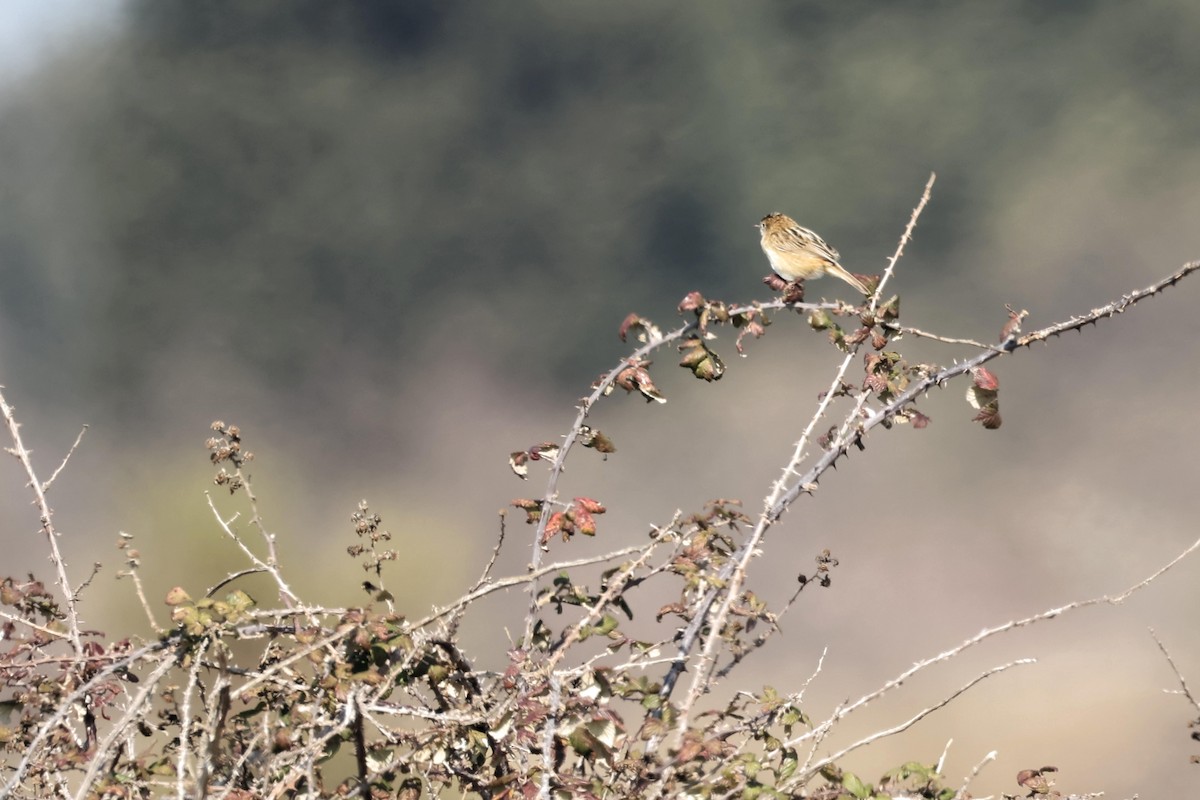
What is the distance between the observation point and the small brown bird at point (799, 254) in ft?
8.66

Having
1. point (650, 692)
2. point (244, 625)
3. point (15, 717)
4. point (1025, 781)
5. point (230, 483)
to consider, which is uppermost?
point (230, 483)

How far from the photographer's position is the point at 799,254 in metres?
2.67

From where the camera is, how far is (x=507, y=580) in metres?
1.32

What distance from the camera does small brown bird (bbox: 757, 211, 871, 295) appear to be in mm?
2639

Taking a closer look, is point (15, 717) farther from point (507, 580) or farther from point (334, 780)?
point (507, 580)

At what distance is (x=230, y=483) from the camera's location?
5.81ft

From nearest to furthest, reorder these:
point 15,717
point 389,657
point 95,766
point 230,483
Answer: point 95,766
point 389,657
point 230,483
point 15,717

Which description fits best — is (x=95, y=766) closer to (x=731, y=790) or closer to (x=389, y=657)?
(x=389, y=657)

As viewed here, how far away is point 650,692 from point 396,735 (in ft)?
1.04

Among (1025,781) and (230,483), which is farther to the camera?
(230,483)

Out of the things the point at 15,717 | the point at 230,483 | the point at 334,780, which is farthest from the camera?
the point at 334,780

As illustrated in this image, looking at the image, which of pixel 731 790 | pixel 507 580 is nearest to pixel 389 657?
pixel 507 580

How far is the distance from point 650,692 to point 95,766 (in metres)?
0.64

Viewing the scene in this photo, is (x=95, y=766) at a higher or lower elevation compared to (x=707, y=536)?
lower
